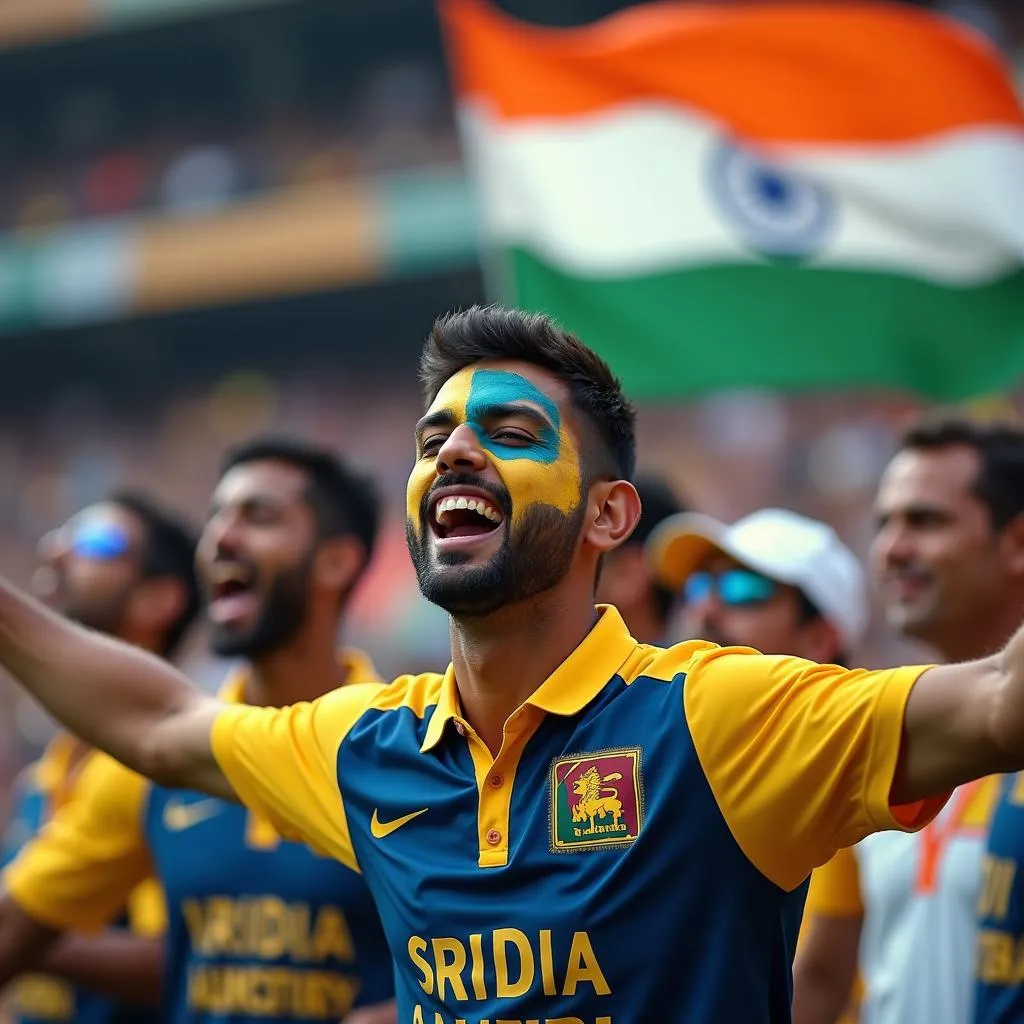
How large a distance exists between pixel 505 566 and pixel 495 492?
0.13 m

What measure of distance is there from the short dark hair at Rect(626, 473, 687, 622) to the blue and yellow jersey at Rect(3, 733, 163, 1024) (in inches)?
77.3

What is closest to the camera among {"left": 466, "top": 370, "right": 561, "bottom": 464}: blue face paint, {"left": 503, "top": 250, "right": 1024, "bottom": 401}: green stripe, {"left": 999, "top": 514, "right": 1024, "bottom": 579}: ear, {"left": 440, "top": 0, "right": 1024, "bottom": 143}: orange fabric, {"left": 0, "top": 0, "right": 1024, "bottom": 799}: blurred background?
{"left": 466, "top": 370, "right": 561, "bottom": 464}: blue face paint

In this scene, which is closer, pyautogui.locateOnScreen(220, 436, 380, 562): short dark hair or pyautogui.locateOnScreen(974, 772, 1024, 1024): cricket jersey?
pyautogui.locateOnScreen(974, 772, 1024, 1024): cricket jersey

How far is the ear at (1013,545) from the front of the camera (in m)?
4.43

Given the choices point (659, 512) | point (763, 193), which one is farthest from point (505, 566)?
point (763, 193)

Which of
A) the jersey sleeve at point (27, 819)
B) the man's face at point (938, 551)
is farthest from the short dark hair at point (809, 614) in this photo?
the jersey sleeve at point (27, 819)

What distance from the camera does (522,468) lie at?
2930mm

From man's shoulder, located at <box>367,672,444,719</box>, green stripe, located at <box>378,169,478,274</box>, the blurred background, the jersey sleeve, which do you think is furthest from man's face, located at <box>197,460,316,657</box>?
green stripe, located at <box>378,169,478,274</box>

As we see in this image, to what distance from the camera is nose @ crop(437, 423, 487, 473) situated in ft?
9.58

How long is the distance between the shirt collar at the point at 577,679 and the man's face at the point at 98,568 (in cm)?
305

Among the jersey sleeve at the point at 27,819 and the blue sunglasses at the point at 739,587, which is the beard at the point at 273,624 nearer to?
the blue sunglasses at the point at 739,587

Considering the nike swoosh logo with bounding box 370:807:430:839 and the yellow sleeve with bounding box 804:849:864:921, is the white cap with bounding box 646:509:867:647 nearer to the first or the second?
the yellow sleeve with bounding box 804:849:864:921

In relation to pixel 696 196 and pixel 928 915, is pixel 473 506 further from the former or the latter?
pixel 696 196

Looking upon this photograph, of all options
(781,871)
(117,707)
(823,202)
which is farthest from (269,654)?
(823,202)
